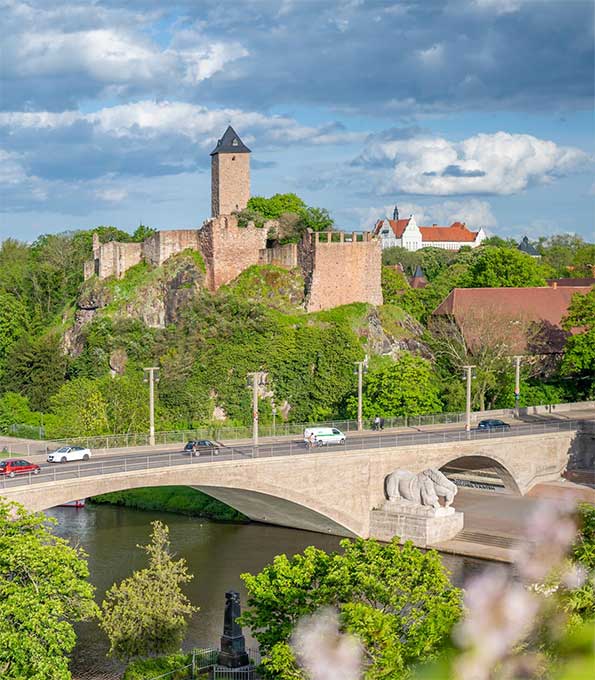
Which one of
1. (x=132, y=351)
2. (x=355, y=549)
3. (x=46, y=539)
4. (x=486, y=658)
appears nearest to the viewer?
(x=486, y=658)

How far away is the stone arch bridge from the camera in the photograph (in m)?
39.2

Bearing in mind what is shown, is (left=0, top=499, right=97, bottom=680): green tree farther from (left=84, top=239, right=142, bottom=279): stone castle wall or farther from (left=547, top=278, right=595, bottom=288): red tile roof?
(left=547, top=278, right=595, bottom=288): red tile roof

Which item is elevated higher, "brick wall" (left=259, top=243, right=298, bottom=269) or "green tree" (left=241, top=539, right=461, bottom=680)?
"brick wall" (left=259, top=243, right=298, bottom=269)

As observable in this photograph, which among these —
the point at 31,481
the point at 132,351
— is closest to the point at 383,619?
the point at 31,481

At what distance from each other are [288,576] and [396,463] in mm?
22874

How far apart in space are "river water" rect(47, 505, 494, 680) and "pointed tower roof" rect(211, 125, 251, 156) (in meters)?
33.7

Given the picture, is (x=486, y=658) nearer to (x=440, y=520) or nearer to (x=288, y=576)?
(x=288, y=576)

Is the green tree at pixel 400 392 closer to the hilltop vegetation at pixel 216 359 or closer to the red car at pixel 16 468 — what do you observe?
the hilltop vegetation at pixel 216 359

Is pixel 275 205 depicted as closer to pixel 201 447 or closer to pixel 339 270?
pixel 339 270

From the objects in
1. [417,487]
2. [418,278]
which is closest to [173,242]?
[417,487]

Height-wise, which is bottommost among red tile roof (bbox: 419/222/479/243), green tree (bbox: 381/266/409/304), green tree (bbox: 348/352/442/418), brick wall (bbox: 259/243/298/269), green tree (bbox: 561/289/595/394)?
green tree (bbox: 348/352/442/418)

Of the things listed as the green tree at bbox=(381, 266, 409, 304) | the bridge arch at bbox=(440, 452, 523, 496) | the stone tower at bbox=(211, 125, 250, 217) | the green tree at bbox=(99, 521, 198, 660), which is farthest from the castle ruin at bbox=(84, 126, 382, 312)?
the green tree at bbox=(99, 521, 198, 660)

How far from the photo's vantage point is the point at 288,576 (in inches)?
1043

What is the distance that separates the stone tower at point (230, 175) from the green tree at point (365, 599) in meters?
52.9
